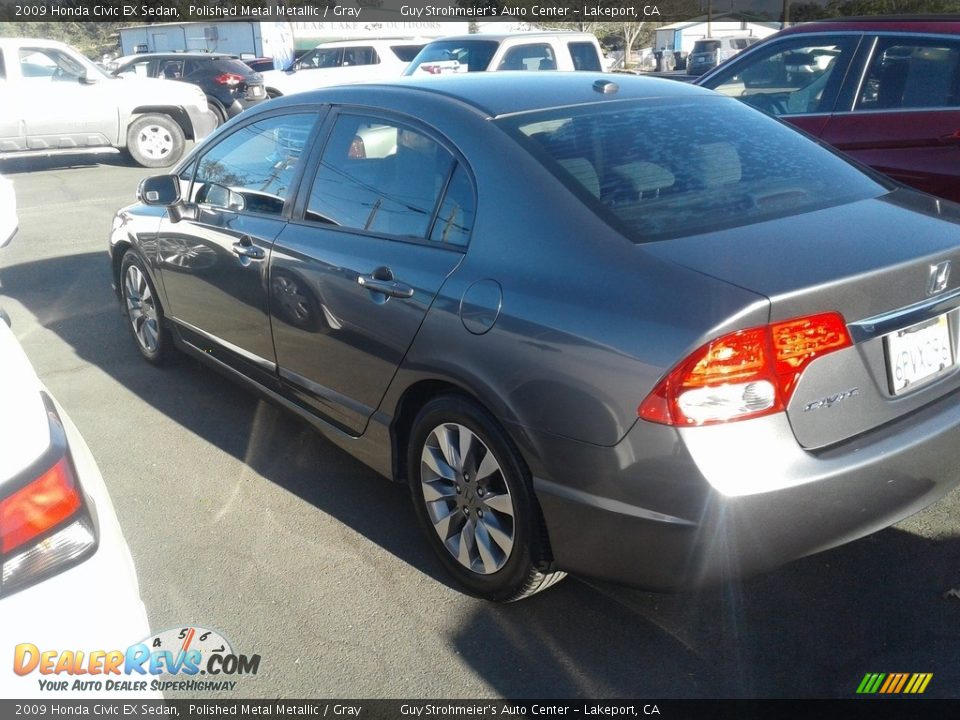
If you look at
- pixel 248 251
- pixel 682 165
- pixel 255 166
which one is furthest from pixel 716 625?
pixel 255 166

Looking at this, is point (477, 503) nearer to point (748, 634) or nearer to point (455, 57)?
point (748, 634)

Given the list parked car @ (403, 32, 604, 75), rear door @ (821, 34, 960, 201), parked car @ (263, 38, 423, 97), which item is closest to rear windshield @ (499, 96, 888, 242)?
rear door @ (821, 34, 960, 201)

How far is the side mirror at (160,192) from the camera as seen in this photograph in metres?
4.82

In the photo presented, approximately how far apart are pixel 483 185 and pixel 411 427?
0.89m

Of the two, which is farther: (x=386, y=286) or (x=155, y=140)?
(x=155, y=140)

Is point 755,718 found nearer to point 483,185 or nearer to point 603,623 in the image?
point 603,623

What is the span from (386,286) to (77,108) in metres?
12.1

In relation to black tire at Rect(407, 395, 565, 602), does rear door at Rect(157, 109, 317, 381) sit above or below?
above

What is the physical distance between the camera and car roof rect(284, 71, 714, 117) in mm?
3486

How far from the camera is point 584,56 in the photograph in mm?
14156

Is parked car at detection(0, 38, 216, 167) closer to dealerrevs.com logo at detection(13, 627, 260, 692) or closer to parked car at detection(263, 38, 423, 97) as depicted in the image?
parked car at detection(263, 38, 423, 97)

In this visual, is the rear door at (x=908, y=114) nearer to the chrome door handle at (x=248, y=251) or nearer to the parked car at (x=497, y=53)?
the chrome door handle at (x=248, y=251)

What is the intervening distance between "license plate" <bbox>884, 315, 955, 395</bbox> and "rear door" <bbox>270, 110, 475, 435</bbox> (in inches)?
53.0

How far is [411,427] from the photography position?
11.3 ft
